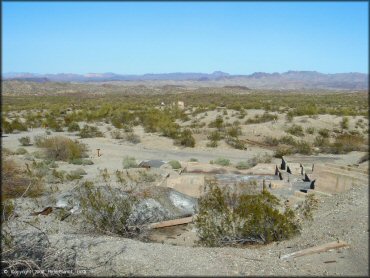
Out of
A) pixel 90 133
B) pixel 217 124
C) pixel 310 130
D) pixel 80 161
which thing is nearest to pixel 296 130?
pixel 310 130

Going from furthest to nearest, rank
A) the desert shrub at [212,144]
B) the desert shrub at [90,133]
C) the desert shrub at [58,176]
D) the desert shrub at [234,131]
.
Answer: the desert shrub at [90,133] → the desert shrub at [234,131] → the desert shrub at [212,144] → the desert shrub at [58,176]

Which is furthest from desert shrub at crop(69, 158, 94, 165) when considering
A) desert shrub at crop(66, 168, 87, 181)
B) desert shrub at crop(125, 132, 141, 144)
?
desert shrub at crop(125, 132, 141, 144)

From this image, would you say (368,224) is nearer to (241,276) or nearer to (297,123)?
(241,276)

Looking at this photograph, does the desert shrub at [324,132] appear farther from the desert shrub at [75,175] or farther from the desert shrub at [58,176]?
the desert shrub at [58,176]

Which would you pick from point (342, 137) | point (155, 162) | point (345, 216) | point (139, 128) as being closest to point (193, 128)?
point (139, 128)

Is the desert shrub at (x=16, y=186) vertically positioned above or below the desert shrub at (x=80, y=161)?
above

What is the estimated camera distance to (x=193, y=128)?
37375 mm

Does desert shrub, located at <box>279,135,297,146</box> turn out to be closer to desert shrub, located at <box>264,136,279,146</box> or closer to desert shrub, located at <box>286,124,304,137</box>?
desert shrub, located at <box>264,136,279,146</box>

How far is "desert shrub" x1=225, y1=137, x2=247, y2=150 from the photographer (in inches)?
1128

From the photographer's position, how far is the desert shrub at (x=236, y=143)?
2864 cm

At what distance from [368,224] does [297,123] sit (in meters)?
27.3

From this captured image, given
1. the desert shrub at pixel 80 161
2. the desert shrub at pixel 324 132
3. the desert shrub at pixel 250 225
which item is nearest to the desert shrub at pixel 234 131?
the desert shrub at pixel 324 132

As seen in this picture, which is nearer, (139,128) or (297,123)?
(297,123)

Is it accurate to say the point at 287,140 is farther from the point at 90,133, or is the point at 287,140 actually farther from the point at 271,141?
the point at 90,133
